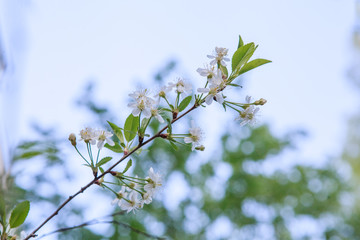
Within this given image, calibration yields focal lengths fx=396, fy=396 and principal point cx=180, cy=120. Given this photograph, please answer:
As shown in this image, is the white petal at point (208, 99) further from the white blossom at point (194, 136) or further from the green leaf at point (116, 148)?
the green leaf at point (116, 148)

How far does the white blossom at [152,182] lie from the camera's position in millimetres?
918

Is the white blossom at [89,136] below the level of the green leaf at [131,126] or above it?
below

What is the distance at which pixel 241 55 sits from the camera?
0.95 metres

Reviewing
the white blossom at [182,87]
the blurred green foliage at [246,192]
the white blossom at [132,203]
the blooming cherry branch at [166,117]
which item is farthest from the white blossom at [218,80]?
the blurred green foliage at [246,192]

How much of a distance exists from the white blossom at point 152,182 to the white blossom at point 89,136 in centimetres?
15

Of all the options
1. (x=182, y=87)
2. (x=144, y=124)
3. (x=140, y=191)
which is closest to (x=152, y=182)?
(x=140, y=191)

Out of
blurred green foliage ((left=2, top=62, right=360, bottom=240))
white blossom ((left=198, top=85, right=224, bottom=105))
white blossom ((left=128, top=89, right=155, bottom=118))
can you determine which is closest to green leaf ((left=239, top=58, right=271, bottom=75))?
white blossom ((left=198, top=85, right=224, bottom=105))

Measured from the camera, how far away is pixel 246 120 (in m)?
0.94

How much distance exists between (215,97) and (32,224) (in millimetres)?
2057

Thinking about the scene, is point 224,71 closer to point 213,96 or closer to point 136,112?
point 213,96

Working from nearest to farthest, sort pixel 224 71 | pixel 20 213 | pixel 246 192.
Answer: pixel 20 213 < pixel 224 71 < pixel 246 192

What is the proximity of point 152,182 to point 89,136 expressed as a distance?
0.18m

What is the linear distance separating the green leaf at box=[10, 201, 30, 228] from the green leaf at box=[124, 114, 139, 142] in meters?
0.27

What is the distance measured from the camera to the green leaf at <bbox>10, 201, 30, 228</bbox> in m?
0.84
